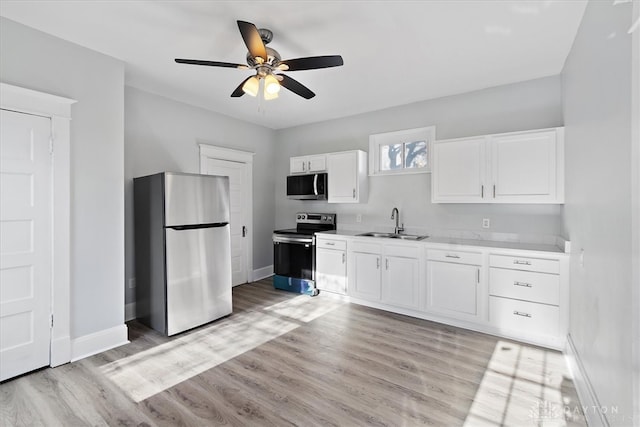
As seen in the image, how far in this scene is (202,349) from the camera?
9.07 feet

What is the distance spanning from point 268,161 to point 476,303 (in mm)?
3953

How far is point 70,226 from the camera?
8.33ft

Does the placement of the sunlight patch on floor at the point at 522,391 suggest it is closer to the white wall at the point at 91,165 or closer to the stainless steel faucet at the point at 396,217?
the stainless steel faucet at the point at 396,217

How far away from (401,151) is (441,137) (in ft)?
Result: 1.91

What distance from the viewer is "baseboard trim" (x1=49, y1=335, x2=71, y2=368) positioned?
8.00ft

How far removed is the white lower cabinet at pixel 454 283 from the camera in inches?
122

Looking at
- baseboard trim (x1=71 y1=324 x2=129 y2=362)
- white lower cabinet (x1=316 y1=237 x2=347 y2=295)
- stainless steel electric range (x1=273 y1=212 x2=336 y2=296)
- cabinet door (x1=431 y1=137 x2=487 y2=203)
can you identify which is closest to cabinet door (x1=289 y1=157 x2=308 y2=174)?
stainless steel electric range (x1=273 y1=212 x2=336 y2=296)

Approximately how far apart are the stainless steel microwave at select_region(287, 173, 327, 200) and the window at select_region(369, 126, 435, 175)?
772 millimetres

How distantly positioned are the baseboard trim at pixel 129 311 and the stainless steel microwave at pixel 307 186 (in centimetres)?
263

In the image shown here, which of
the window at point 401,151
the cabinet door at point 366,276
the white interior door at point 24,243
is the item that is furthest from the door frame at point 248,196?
the white interior door at point 24,243

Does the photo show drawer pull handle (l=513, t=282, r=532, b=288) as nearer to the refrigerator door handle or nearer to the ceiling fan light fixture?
the ceiling fan light fixture

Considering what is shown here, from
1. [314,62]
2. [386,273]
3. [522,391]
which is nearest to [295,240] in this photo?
[386,273]

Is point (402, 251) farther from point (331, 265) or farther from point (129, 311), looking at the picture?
point (129, 311)

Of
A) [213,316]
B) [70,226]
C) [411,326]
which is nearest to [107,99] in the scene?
[70,226]
